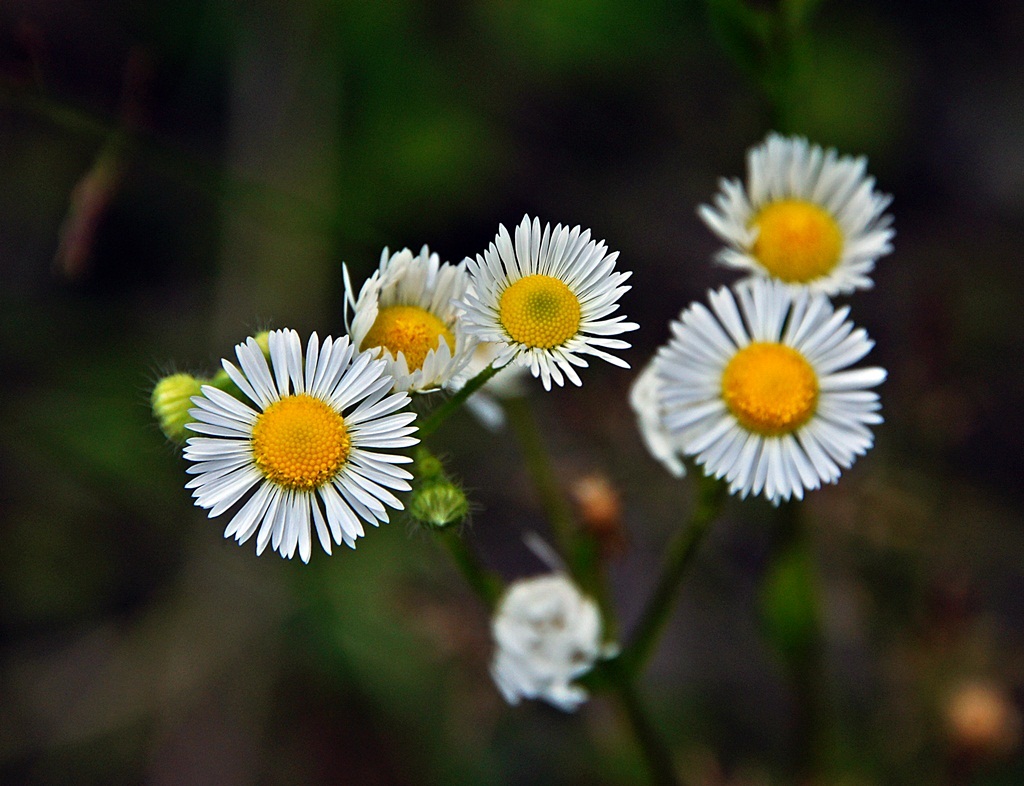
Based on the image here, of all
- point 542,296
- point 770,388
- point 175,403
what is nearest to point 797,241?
point 770,388

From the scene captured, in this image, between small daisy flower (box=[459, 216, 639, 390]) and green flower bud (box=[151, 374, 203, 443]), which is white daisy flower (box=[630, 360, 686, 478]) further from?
green flower bud (box=[151, 374, 203, 443])

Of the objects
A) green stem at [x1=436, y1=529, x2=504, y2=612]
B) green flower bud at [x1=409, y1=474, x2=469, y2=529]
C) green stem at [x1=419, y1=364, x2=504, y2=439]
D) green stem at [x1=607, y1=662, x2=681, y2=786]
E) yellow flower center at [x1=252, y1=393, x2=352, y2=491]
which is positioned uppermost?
green stem at [x1=419, y1=364, x2=504, y2=439]

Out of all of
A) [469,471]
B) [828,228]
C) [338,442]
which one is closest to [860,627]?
[469,471]

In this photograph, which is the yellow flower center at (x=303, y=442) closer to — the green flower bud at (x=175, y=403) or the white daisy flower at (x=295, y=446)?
the white daisy flower at (x=295, y=446)

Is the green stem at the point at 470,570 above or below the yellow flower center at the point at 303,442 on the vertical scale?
below

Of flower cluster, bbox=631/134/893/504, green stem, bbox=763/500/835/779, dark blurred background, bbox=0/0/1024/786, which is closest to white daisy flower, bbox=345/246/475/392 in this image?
flower cluster, bbox=631/134/893/504

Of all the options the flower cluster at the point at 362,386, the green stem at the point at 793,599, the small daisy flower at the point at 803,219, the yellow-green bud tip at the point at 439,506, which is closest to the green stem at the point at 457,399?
the flower cluster at the point at 362,386
